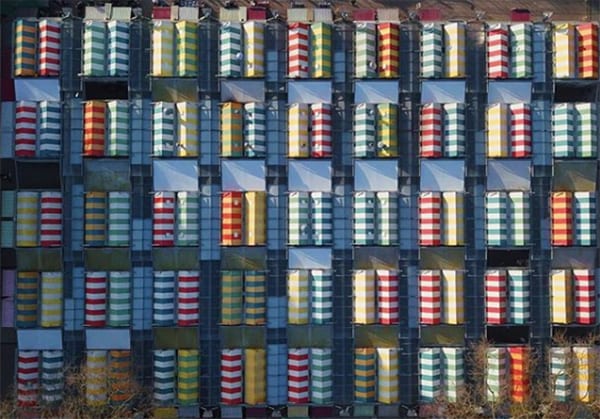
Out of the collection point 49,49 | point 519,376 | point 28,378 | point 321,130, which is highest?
point 49,49

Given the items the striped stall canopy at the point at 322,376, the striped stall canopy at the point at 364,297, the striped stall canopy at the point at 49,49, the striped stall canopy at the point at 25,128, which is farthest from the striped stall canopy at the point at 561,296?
the striped stall canopy at the point at 49,49

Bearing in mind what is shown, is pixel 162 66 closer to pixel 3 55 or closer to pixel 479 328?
pixel 3 55

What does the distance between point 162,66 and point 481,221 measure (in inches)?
676

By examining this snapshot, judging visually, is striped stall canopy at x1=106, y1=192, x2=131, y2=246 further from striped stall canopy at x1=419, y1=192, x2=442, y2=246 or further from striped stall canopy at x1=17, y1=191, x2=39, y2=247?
striped stall canopy at x1=419, y1=192, x2=442, y2=246

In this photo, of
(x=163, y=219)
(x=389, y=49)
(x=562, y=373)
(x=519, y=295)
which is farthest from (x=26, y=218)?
(x=562, y=373)

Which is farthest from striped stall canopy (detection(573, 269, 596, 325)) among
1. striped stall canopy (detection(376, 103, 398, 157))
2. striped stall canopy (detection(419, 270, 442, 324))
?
striped stall canopy (detection(376, 103, 398, 157))

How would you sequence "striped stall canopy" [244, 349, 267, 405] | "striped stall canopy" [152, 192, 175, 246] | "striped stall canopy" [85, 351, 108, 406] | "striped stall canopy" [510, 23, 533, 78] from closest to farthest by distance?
"striped stall canopy" [85, 351, 108, 406] < "striped stall canopy" [152, 192, 175, 246] < "striped stall canopy" [244, 349, 267, 405] < "striped stall canopy" [510, 23, 533, 78]

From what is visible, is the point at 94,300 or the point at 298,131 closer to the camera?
the point at 94,300

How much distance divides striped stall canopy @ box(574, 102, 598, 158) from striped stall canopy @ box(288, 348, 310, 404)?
54.4 feet

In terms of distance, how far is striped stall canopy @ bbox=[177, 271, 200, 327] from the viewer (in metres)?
24.7

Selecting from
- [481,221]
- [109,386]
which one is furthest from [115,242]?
[481,221]

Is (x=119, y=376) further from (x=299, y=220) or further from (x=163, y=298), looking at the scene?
(x=299, y=220)

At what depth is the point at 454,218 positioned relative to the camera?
2486 cm

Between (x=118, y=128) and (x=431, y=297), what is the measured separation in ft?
55.8
